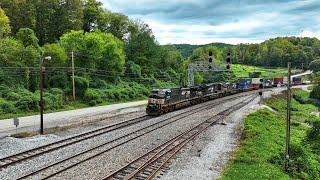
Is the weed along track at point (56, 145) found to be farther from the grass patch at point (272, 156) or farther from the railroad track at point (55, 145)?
the grass patch at point (272, 156)

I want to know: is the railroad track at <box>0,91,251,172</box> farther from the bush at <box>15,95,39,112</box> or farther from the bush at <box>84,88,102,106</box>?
the bush at <box>84,88,102,106</box>

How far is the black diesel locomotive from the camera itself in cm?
3697

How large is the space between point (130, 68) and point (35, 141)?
48.3 metres

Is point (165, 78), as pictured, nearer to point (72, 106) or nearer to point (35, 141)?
point (72, 106)

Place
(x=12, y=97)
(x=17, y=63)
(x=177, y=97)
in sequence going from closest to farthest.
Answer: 1. (x=12, y=97)
2. (x=177, y=97)
3. (x=17, y=63)

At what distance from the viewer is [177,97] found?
41531mm

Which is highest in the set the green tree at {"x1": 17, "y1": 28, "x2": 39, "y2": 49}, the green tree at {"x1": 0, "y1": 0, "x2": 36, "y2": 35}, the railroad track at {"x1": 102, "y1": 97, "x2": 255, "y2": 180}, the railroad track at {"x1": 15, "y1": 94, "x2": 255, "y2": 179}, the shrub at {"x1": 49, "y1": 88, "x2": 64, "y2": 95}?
the green tree at {"x1": 0, "y1": 0, "x2": 36, "y2": 35}

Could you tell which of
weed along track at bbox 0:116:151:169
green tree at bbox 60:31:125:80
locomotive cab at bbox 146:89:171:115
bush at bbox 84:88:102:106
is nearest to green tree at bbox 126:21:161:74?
green tree at bbox 60:31:125:80

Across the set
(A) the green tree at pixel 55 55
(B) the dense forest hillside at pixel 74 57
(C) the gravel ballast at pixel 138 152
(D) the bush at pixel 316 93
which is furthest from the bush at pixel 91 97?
(D) the bush at pixel 316 93

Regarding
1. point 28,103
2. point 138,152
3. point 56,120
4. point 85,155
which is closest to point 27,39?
point 28,103

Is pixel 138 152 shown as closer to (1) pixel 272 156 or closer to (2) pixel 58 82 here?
(1) pixel 272 156

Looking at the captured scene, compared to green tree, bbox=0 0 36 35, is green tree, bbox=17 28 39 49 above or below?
below

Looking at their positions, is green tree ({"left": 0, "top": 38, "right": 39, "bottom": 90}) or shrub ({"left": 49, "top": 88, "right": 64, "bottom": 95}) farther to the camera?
shrub ({"left": 49, "top": 88, "right": 64, "bottom": 95})

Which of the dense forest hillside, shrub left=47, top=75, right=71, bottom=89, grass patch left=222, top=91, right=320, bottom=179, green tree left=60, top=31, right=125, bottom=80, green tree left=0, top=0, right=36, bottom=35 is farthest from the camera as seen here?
green tree left=0, top=0, right=36, bottom=35
